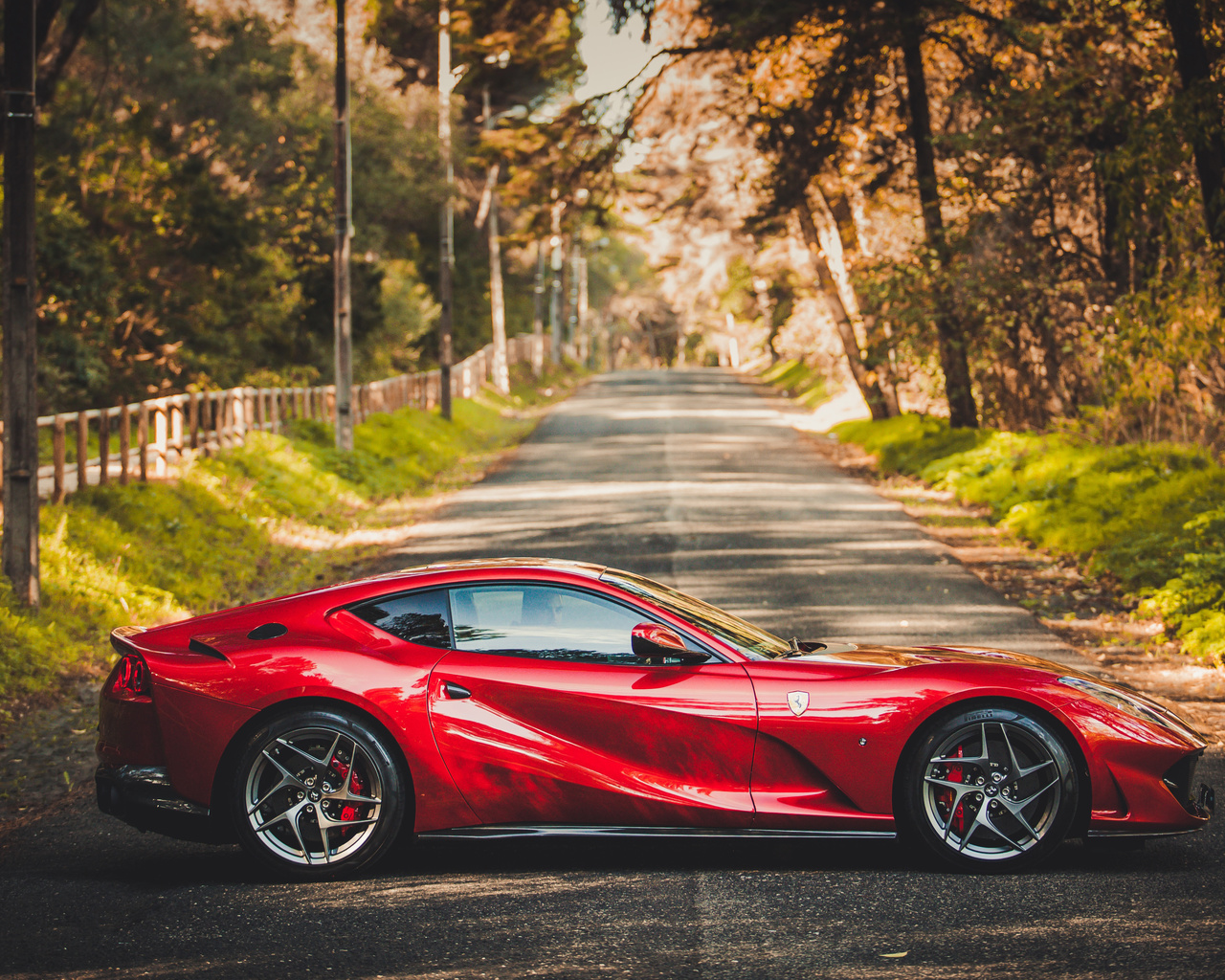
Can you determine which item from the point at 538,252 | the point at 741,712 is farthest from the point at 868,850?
the point at 538,252

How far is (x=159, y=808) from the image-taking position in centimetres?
521

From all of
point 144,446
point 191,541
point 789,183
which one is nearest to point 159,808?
point 191,541

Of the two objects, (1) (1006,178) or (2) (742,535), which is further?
(1) (1006,178)

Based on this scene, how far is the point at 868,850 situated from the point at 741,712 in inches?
41.9

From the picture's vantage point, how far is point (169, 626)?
5602 millimetres

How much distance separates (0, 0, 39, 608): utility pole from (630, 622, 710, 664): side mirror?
6628mm

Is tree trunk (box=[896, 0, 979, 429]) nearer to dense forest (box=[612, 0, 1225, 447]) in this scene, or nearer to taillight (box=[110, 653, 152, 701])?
dense forest (box=[612, 0, 1225, 447])

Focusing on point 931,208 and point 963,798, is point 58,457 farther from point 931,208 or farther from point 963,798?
point 931,208

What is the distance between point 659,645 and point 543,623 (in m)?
0.55

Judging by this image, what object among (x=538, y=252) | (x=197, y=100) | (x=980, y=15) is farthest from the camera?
(x=538, y=252)

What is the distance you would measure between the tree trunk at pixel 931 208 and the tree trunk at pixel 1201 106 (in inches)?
266

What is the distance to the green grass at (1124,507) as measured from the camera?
34.2 feet

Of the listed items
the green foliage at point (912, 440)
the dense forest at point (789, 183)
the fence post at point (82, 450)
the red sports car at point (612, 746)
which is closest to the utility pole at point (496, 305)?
the dense forest at point (789, 183)

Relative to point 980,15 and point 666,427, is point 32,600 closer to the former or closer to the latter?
point 980,15
